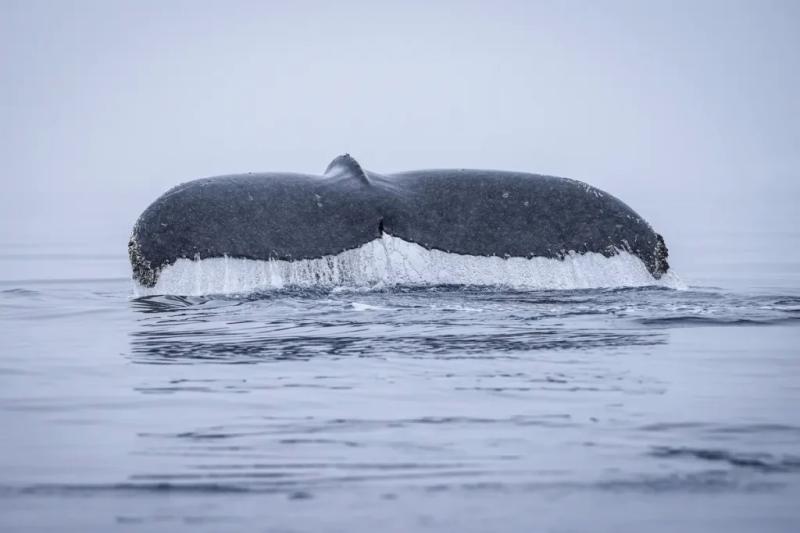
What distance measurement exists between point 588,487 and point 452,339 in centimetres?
351

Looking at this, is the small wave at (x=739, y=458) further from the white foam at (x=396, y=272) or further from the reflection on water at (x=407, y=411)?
the white foam at (x=396, y=272)

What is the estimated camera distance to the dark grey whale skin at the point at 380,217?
957cm

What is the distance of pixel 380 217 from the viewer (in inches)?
393

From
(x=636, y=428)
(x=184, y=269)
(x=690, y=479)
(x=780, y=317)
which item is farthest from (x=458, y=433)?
(x=780, y=317)

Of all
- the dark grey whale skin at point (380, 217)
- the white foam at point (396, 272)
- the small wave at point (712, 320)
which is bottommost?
the small wave at point (712, 320)

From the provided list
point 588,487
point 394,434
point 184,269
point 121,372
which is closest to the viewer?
point 588,487

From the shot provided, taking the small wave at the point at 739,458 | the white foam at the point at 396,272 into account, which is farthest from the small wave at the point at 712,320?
the small wave at the point at 739,458

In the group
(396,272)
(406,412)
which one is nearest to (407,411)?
(406,412)

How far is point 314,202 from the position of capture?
32.8ft

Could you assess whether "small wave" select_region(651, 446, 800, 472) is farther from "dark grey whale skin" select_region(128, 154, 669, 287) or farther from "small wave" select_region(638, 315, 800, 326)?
"dark grey whale skin" select_region(128, 154, 669, 287)

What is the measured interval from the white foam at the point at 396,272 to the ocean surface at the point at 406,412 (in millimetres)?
104

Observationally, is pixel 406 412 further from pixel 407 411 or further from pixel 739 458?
pixel 739 458

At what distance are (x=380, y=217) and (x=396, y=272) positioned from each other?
809 millimetres

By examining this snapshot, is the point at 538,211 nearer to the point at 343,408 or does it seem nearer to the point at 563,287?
the point at 563,287
